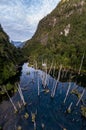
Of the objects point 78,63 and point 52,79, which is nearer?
point 52,79

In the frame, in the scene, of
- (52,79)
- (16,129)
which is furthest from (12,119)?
(52,79)

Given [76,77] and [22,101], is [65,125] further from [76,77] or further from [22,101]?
[76,77]

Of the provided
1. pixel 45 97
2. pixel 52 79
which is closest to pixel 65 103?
pixel 45 97

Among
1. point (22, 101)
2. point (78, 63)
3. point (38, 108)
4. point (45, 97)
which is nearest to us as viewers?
point (38, 108)

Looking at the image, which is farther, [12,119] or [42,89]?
[42,89]

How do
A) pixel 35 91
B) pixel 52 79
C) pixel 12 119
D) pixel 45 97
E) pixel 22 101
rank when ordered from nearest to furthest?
pixel 12 119
pixel 22 101
pixel 45 97
pixel 35 91
pixel 52 79

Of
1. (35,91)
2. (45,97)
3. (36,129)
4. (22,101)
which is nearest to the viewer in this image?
(36,129)

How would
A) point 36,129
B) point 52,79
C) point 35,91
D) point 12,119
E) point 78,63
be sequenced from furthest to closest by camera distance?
point 78,63, point 52,79, point 35,91, point 12,119, point 36,129

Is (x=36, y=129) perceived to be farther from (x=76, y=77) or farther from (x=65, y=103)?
(x=76, y=77)

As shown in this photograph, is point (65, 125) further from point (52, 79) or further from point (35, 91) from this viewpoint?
point (52, 79)
